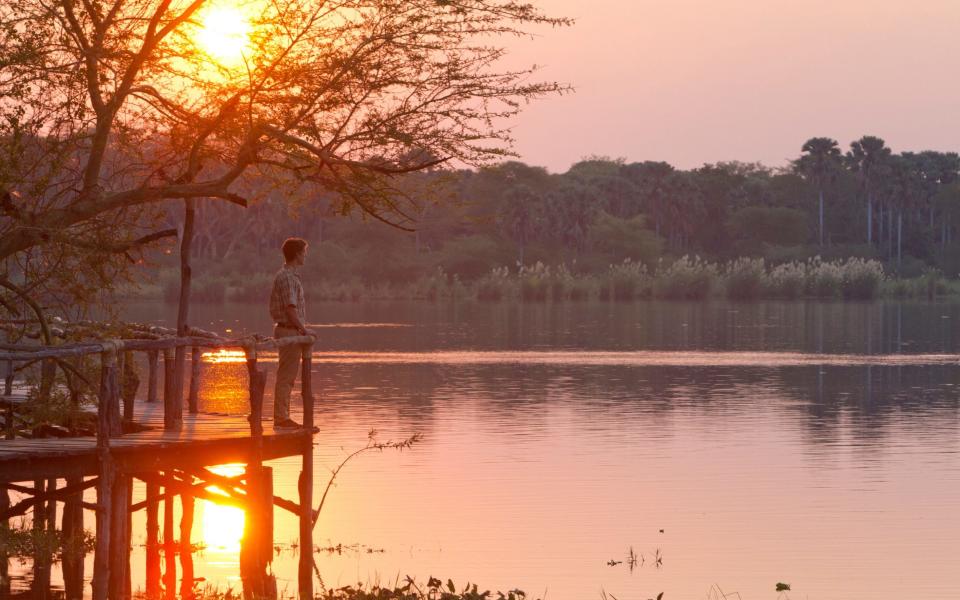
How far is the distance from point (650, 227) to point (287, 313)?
140031 mm


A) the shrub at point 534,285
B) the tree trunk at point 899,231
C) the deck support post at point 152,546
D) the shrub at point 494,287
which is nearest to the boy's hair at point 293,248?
the deck support post at point 152,546

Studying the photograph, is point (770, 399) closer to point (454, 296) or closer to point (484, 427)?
point (484, 427)

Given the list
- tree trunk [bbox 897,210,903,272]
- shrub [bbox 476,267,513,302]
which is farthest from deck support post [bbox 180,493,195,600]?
tree trunk [bbox 897,210,903,272]

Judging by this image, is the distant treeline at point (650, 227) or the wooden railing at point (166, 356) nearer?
the wooden railing at point (166, 356)

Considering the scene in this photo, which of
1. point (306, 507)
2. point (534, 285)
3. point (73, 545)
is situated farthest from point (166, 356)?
point (534, 285)

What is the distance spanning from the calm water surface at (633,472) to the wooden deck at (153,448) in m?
2.11

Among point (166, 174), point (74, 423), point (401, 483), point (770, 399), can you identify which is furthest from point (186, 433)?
point (770, 399)

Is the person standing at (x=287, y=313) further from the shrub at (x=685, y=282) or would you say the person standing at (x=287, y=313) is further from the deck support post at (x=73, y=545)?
the shrub at (x=685, y=282)

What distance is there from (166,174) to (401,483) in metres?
11.0

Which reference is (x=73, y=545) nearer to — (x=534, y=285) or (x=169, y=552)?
(x=169, y=552)

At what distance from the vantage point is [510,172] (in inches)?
6491

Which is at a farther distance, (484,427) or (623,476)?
(484,427)

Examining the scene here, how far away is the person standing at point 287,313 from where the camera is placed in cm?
1898

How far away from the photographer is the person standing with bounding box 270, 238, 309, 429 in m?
19.0
